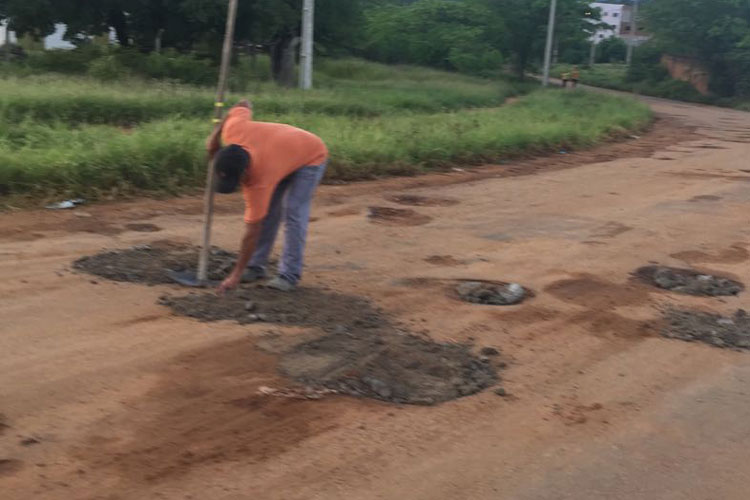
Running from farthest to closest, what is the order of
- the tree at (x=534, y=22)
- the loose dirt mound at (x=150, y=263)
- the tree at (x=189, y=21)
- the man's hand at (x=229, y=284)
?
the tree at (x=534, y=22)
the tree at (x=189, y=21)
the loose dirt mound at (x=150, y=263)
the man's hand at (x=229, y=284)

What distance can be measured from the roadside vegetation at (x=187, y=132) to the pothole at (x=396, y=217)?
1984mm

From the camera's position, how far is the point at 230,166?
17.6ft

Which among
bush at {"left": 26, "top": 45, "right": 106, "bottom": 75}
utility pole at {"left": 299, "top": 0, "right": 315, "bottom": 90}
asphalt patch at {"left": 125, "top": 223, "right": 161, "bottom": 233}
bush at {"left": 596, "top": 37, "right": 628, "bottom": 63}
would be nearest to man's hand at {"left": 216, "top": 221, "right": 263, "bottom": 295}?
asphalt patch at {"left": 125, "top": 223, "right": 161, "bottom": 233}

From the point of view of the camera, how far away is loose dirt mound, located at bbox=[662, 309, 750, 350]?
572cm

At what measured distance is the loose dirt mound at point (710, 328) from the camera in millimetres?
5719

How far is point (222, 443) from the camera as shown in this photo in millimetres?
3893

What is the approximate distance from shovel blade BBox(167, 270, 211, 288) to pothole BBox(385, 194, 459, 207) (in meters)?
4.25

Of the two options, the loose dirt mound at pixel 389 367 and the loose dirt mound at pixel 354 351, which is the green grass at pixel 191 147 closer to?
the loose dirt mound at pixel 354 351

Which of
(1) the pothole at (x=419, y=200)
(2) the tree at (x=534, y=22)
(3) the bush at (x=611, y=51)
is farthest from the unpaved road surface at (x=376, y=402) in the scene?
(3) the bush at (x=611, y=51)

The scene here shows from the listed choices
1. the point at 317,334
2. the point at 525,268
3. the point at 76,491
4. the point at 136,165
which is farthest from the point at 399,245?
the point at 76,491

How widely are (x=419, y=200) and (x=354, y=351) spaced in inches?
225

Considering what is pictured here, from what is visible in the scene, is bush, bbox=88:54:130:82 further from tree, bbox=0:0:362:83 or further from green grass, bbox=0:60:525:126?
tree, bbox=0:0:362:83

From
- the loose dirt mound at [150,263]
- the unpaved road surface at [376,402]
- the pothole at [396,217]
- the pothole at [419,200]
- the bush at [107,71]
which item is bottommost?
the unpaved road surface at [376,402]

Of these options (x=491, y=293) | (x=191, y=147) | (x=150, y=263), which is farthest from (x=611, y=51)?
(x=150, y=263)
